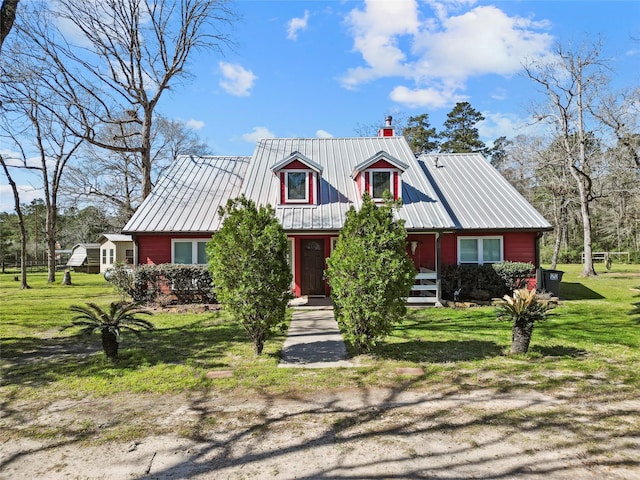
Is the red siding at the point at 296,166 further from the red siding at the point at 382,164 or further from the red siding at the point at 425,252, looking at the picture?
the red siding at the point at 425,252

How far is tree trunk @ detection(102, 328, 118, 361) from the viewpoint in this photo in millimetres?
6814

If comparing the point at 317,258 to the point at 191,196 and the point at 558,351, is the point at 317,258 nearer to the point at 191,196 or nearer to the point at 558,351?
the point at 191,196

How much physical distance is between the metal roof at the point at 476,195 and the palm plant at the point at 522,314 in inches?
303

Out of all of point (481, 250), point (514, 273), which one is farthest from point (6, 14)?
point (514, 273)

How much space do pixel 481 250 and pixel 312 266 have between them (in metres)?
6.54

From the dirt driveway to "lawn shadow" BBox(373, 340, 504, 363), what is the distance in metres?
1.59

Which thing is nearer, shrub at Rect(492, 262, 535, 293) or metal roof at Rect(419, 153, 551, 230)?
shrub at Rect(492, 262, 535, 293)

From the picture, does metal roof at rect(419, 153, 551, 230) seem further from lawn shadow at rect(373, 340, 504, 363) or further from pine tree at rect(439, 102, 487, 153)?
pine tree at rect(439, 102, 487, 153)

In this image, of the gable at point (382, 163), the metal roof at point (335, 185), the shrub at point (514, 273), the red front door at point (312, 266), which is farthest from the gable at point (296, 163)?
the shrub at point (514, 273)

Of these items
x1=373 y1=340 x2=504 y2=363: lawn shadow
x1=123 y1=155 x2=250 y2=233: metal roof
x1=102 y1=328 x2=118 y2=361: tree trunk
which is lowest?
x1=373 y1=340 x2=504 y2=363: lawn shadow

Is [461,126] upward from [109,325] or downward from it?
upward

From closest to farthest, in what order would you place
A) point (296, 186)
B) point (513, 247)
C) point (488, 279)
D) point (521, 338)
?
1. point (521, 338)
2. point (488, 279)
3. point (513, 247)
4. point (296, 186)

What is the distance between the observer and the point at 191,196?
16000 millimetres

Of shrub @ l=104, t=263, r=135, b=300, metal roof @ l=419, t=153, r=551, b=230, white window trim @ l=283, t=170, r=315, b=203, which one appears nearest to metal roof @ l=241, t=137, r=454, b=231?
white window trim @ l=283, t=170, r=315, b=203
